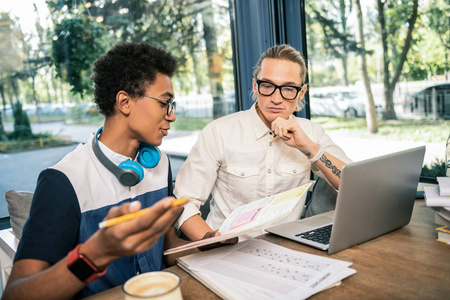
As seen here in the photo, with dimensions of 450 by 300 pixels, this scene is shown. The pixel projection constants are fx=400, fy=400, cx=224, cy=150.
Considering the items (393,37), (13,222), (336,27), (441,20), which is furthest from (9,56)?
(441,20)

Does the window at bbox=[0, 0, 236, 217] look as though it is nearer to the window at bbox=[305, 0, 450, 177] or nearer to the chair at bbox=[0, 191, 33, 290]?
the chair at bbox=[0, 191, 33, 290]

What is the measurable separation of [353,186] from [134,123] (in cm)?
79

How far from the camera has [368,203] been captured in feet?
4.35

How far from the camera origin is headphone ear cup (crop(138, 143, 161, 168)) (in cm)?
154

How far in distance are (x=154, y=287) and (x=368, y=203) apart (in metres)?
0.78

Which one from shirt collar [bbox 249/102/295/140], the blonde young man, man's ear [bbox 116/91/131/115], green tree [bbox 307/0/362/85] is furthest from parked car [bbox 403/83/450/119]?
man's ear [bbox 116/91/131/115]

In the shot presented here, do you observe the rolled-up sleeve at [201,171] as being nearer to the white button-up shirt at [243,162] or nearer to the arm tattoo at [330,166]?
the white button-up shirt at [243,162]

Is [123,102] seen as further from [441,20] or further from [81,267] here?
[441,20]

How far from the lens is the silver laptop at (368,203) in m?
1.25

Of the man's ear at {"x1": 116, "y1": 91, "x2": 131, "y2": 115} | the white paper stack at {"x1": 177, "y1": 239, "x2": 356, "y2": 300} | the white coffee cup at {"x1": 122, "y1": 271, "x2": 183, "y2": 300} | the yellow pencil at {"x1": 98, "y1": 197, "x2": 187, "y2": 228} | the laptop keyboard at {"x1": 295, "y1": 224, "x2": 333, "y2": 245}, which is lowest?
the laptop keyboard at {"x1": 295, "y1": 224, "x2": 333, "y2": 245}

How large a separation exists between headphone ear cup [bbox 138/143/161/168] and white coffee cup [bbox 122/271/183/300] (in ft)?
2.28

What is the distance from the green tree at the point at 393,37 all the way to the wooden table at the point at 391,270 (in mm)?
1352

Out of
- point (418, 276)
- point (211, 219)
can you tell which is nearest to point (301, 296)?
point (418, 276)

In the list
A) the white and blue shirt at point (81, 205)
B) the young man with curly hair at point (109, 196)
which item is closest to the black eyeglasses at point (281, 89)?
the young man with curly hair at point (109, 196)
